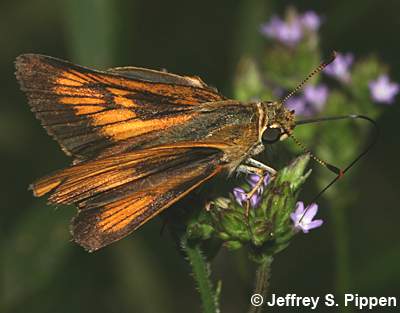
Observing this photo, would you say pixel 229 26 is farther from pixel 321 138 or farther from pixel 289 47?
pixel 321 138

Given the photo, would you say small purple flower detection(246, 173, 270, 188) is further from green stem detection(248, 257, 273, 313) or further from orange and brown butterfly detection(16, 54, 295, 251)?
green stem detection(248, 257, 273, 313)

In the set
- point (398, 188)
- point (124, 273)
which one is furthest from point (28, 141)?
point (398, 188)

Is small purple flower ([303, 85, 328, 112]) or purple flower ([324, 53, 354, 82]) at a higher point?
purple flower ([324, 53, 354, 82])

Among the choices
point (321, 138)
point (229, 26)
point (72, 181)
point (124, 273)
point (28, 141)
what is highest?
point (229, 26)

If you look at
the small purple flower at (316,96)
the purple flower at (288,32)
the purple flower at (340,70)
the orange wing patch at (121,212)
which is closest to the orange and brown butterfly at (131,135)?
the orange wing patch at (121,212)

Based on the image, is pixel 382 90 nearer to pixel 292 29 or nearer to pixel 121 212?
pixel 292 29

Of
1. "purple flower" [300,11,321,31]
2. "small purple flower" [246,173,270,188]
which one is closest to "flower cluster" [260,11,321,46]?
"purple flower" [300,11,321,31]

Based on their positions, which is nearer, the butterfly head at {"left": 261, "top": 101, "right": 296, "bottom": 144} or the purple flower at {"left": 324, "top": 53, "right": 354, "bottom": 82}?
the butterfly head at {"left": 261, "top": 101, "right": 296, "bottom": 144}

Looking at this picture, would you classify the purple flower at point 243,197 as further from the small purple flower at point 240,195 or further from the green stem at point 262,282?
the green stem at point 262,282
